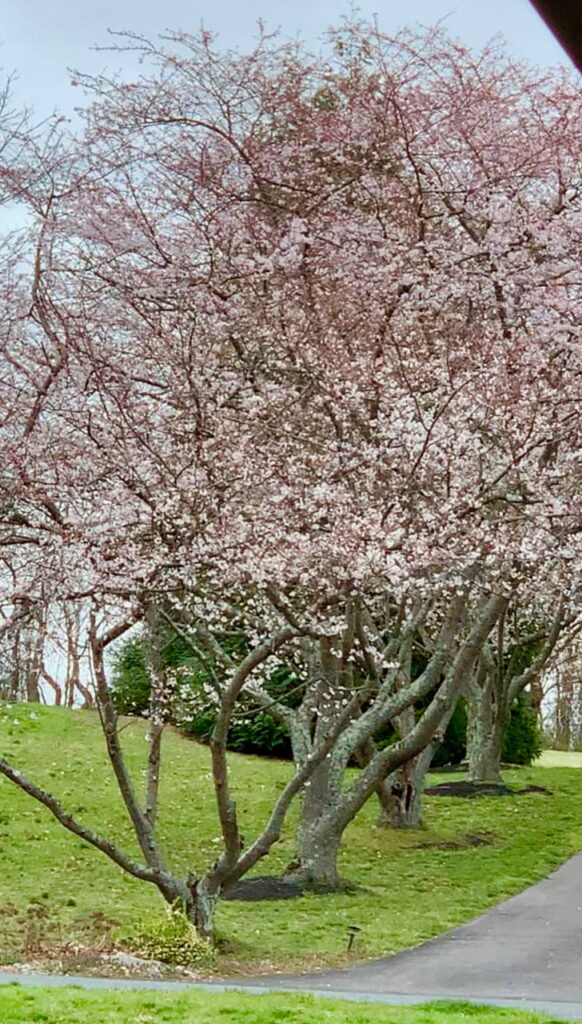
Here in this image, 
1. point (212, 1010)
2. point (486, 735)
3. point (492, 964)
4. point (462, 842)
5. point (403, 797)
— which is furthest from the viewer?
→ point (486, 735)

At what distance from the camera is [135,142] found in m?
10.8

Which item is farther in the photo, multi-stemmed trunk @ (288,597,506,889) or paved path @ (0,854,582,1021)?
multi-stemmed trunk @ (288,597,506,889)

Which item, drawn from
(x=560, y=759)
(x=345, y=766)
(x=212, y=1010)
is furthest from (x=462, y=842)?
(x=560, y=759)

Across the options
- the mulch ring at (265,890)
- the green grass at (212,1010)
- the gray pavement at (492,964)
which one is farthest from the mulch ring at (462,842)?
the green grass at (212,1010)

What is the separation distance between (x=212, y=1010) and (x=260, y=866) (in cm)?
→ 683

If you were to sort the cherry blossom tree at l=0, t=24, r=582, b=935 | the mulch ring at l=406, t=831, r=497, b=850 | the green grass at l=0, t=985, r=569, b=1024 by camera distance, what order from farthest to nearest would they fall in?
1. the mulch ring at l=406, t=831, r=497, b=850
2. the cherry blossom tree at l=0, t=24, r=582, b=935
3. the green grass at l=0, t=985, r=569, b=1024

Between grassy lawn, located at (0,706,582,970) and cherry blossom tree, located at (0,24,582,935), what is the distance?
112 centimetres

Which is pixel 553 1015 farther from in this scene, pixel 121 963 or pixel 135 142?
pixel 135 142

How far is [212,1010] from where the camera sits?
7008 mm

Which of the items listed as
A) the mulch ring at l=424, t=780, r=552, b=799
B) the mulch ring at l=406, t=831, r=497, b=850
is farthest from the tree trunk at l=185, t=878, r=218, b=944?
the mulch ring at l=424, t=780, r=552, b=799

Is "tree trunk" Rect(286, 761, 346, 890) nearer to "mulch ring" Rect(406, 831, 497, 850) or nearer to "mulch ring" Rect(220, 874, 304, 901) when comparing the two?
"mulch ring" Rect(220, 874, 304, 901)

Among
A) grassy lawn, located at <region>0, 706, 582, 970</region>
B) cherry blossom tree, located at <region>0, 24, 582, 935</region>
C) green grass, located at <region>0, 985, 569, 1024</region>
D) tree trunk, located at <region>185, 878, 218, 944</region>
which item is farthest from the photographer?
grassy lawn, located at <region>0, 706, 582, 970</region>

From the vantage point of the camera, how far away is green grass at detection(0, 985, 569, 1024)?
6668 millimetres

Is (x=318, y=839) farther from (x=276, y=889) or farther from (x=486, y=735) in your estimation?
(x=486, y=735)
